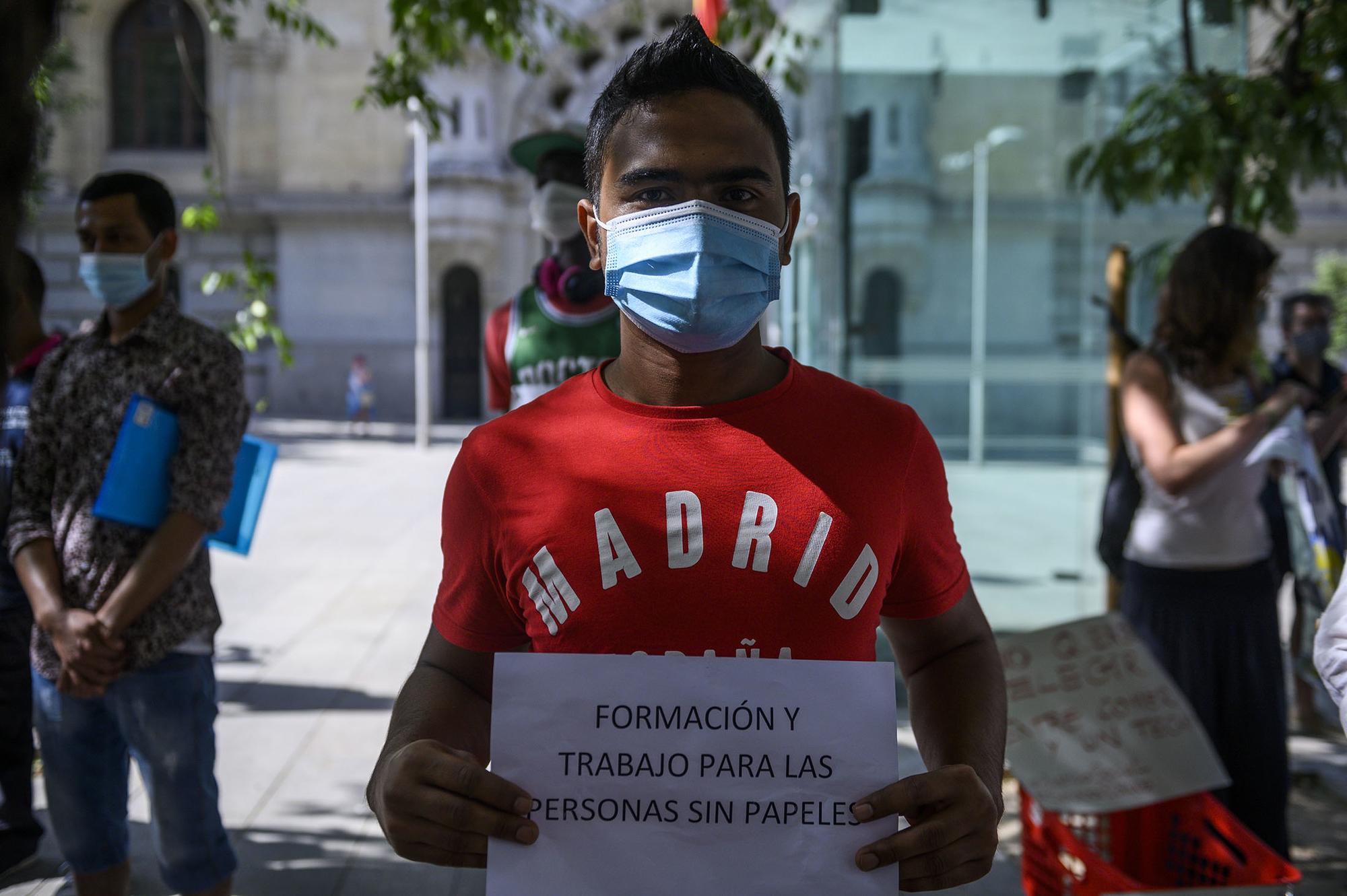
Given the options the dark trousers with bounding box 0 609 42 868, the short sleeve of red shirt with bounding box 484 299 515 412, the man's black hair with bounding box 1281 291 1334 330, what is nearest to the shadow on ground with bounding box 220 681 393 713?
the dark trousers with bounding box 0 609 42 868

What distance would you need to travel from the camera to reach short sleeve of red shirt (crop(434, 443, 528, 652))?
1606mm

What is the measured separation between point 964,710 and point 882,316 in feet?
16.2

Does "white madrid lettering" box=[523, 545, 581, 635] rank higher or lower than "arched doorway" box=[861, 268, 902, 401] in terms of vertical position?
lower

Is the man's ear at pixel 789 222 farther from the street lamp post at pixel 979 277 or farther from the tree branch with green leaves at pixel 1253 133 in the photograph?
the street lamp post at pixel 979 277

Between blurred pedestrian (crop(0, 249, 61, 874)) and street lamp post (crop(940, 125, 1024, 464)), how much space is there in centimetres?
448

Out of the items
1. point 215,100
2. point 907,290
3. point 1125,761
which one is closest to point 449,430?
point 215,100

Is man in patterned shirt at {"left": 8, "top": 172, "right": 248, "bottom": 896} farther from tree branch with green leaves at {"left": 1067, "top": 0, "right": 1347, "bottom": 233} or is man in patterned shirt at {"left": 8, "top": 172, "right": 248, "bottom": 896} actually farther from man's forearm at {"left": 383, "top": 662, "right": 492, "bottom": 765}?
tree branch with green leaves at {"left": 1067, "top": 0, "right": 1347, "bottom": 233}

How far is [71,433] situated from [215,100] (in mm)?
26405

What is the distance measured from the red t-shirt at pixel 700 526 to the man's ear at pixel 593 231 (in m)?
0.19

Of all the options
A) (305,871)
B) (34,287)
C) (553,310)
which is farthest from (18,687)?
(553,310)

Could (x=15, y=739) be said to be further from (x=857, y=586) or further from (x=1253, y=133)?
(x=1253, y=133)

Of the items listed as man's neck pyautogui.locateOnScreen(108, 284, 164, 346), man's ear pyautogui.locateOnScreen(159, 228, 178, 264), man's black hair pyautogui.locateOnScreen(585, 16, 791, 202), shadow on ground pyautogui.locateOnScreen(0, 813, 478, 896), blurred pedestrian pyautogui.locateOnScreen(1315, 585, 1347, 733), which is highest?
man's black hair pyautogui.locateOnScreen(585, 16, 791, 202)

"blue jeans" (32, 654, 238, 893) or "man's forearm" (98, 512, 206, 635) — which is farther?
"blue jeans" (32, 654, 238, 893)

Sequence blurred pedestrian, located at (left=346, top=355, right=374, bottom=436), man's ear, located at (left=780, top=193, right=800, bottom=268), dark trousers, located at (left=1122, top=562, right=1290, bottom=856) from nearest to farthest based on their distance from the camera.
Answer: man's ear, located at (left=780, top=193, right=800, bottom=268)
dark trousers, located at (left=1122, top=562, right=1290, bottom=856)
blurred pedestrian, located at (left=346, top=355, right=374, bottom=436)
